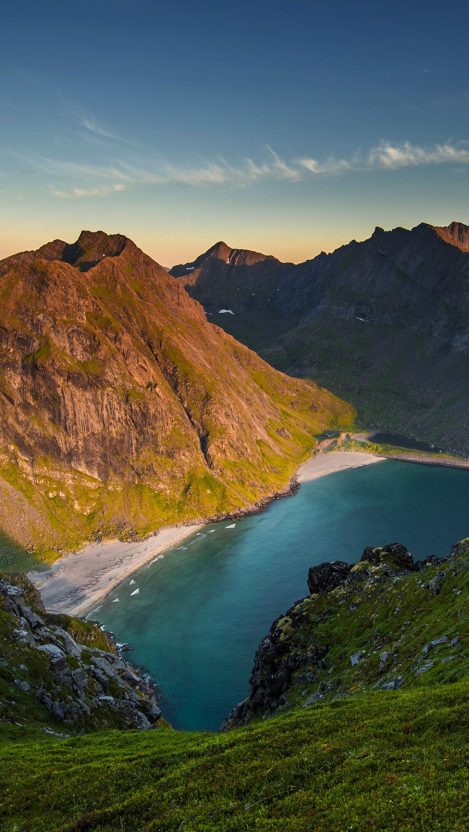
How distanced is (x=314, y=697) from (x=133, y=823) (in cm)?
4619

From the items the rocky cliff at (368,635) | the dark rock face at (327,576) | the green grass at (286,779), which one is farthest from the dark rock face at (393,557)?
the green grass at (286,779)

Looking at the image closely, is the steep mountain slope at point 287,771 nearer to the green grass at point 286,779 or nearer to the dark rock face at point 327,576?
the green grass at point 286,779

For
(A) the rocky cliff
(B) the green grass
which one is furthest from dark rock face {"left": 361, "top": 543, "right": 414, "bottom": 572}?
(B) the green grass

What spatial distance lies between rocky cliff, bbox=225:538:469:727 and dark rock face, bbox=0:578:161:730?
20733mm

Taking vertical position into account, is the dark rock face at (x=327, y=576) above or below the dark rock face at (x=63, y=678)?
below

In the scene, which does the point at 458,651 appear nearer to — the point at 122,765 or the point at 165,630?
the point at 122,765

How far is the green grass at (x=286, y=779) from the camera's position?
79.2 feet

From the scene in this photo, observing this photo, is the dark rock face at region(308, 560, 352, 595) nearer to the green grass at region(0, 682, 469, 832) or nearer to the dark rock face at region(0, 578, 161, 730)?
the dark rock face at region(0, 578, 161, 730)

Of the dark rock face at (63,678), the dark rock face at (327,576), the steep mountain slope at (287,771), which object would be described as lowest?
the dark rock face at (327,576)

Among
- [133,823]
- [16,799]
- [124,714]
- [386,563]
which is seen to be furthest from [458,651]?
[124,714]

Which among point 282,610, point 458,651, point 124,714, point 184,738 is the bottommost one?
point 282,610

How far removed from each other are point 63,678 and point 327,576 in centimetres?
5289

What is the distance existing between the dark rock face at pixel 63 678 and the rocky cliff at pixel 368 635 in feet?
68.0

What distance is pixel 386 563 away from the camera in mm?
98188
